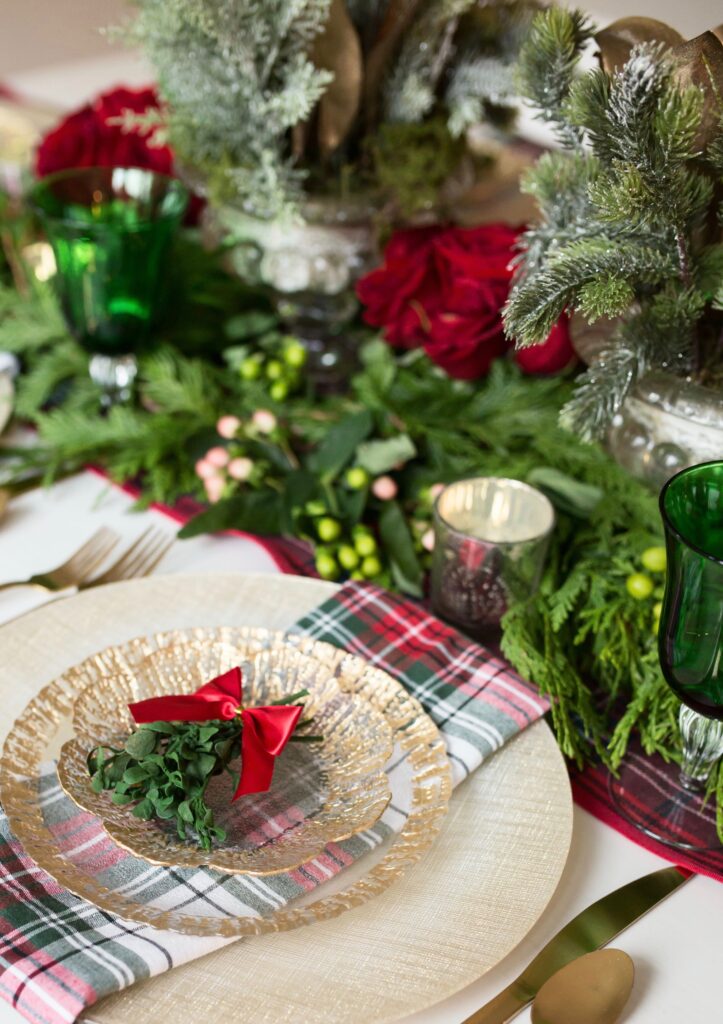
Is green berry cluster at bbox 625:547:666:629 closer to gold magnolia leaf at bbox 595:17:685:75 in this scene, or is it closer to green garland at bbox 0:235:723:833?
green garland at bbox 0:235:723:833

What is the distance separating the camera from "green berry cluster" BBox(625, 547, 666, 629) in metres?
0.71

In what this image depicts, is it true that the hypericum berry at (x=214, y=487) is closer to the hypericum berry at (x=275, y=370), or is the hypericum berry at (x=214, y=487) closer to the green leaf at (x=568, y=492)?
the hypericum berry at (x=275, y=370)

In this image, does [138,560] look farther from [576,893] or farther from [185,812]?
[576,893]

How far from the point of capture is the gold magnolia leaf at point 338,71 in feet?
2.78

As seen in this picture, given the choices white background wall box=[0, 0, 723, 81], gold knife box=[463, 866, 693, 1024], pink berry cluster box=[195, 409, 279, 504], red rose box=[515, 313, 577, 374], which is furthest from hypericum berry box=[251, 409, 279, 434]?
white background wall box=[0, 0, 723, 81]

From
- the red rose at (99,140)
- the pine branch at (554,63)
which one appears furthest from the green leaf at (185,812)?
the red rose at (99,140)

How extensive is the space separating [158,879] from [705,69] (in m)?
0.54

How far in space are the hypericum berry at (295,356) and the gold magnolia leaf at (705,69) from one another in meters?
0.44

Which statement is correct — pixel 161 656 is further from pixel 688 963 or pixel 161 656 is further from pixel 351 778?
pixel 688 963

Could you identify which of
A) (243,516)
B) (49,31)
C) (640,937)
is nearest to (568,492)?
(243,516)

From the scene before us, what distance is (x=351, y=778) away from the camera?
0.58 m

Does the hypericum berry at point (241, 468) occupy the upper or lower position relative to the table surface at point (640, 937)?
upper

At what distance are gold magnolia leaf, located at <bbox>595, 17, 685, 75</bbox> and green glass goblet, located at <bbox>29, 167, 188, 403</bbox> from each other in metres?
0.41

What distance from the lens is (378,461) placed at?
2.78 feet
